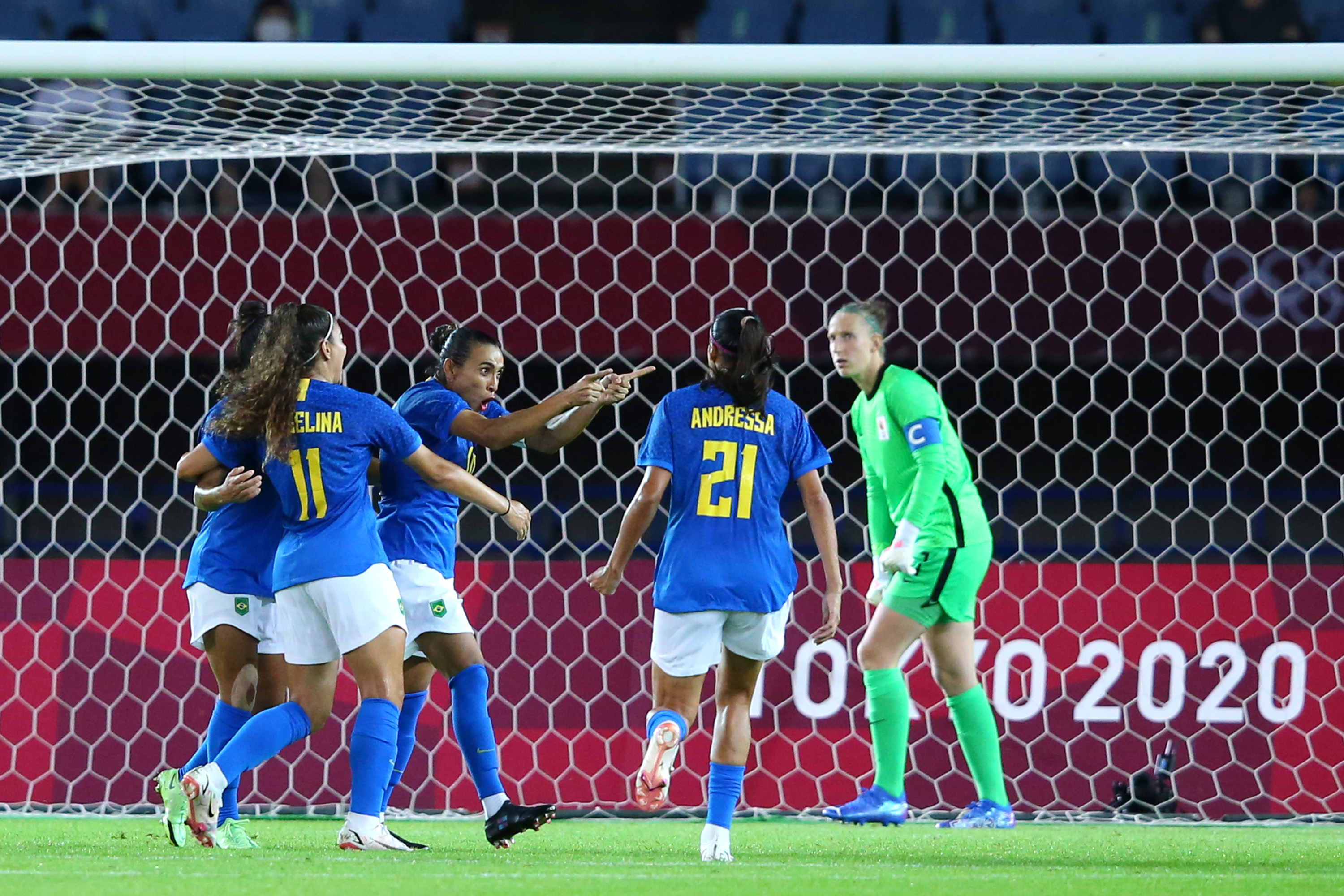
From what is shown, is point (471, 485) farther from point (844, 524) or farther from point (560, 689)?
point (844, 524)

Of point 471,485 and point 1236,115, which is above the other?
point 1236,115

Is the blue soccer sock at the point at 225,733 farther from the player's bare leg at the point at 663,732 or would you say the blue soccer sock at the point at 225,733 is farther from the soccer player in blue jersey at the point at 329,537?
the player's bare leg at the point at 663,732

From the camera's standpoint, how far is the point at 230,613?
14.0ft

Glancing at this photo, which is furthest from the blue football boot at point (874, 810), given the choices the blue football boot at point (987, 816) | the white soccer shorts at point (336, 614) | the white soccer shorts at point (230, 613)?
the white soccer shorts at point (230, 613)

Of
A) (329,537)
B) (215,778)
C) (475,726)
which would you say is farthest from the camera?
(475,726)

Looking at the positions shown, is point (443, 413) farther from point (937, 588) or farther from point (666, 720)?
point (937, 588)

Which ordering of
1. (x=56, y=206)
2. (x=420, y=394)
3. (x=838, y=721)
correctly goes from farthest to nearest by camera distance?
(x=56, y=206), (x=838, y=721), (x=420, y=394)

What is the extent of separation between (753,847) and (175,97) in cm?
299

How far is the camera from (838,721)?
5680mm

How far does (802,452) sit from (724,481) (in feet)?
0.84

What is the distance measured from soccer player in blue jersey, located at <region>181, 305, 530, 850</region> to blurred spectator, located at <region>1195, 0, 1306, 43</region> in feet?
25.5

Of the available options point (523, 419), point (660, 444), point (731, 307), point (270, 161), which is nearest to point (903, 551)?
point (660, 444)

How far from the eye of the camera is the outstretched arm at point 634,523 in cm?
403

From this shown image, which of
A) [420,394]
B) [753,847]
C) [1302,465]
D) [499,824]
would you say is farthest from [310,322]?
[1302,465]
